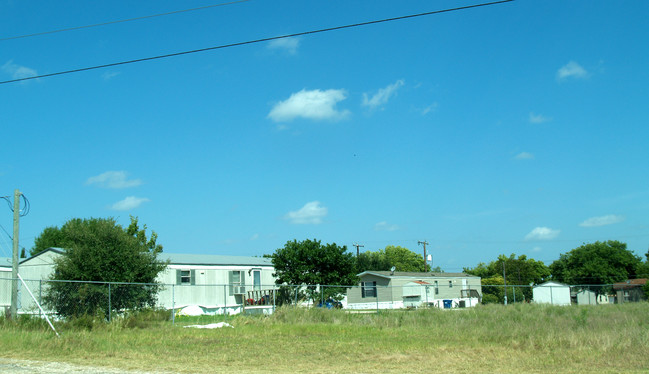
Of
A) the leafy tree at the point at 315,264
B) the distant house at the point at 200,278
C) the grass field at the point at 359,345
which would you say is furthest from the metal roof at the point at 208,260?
the grass field at the point at 359,345

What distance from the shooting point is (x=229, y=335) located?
56.6 ft

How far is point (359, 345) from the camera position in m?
14.7

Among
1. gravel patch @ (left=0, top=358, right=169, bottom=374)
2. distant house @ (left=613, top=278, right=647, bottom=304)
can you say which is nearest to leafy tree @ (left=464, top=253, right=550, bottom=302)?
distant house @ (left=613, top=278, right=647, bottom=304)

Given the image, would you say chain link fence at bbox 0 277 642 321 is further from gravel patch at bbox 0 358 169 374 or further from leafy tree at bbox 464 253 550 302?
leafy tree at bbox 464 253 550 302

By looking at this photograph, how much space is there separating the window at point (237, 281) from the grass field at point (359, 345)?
13361 millimetres

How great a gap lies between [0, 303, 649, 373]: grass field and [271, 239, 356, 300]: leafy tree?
10827mm

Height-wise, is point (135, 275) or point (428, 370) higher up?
point (135, 275)

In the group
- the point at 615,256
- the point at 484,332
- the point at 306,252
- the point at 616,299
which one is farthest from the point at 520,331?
the point at 615,256

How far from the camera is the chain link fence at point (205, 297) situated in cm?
2102

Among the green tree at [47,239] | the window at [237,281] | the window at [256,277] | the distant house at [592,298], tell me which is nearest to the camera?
the window at [237,281]

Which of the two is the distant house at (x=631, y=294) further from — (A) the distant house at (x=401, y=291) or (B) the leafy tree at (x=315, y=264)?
(B) the leafy tree at (x=315, y=264)

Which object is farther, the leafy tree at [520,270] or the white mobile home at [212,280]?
the leafy tree at [520,270]

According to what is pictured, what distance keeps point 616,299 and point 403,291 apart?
15.3m

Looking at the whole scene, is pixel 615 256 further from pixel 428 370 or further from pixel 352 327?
pixel 428 370
